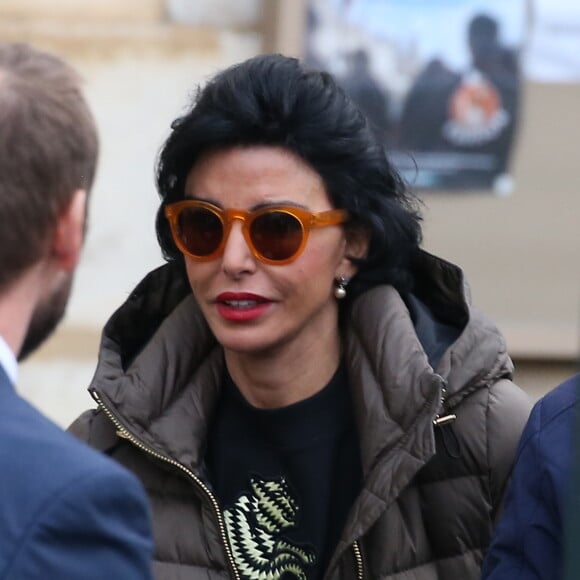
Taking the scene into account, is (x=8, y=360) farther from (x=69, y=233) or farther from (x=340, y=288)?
(x=340, y=288)

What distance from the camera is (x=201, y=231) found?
305 centimetres

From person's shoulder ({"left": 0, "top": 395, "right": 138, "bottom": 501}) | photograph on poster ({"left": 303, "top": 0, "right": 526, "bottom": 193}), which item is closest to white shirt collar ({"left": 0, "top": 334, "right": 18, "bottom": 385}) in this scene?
person's shoulder ({"left": 0, "top": 395, "right": 138, "bottom": 501})

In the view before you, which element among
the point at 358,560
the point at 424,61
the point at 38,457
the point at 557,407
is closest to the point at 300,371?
the point at 358,560

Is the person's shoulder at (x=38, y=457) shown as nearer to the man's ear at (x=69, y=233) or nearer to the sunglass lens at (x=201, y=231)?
the man's ear at (x=69, y=233)

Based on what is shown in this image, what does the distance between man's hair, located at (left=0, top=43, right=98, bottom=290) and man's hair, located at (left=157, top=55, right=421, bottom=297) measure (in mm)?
1016

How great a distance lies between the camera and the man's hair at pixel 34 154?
1.97m

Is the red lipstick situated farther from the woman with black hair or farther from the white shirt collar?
the white shirt collar

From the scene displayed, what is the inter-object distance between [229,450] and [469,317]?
0.54m

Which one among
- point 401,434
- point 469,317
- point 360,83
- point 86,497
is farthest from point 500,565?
point 360,83

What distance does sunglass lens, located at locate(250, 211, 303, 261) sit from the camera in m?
3.00

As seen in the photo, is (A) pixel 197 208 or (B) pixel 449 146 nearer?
(A) pixel 197 208

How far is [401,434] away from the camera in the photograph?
2889 mm

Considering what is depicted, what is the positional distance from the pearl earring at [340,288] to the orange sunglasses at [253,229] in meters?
0.14

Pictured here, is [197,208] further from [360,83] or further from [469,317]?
[360,83]
